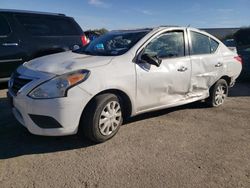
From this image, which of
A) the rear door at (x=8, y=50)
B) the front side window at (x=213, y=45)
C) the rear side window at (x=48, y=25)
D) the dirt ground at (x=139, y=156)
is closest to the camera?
the dirt ground at (x=139, y=156)

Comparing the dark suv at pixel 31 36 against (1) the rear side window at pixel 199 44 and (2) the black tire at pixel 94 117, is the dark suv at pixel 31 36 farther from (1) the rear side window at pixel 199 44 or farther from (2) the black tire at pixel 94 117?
(2) the black tire at pixel 94 117

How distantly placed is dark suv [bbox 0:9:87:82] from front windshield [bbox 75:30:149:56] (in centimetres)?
240

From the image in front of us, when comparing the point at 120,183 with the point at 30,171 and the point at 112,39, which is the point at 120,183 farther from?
the point at 112,39

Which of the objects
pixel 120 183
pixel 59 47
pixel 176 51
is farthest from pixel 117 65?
pixel 59 47

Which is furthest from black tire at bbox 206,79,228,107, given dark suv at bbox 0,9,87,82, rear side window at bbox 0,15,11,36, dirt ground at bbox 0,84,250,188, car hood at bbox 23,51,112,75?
rear side window at bbox 0,15,11,36

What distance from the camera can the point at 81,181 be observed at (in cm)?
326

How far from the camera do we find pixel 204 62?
18.7 ft

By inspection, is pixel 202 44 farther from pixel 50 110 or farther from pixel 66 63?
pixel 50 110

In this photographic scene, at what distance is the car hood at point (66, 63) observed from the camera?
13.4 ft

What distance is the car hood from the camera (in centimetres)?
407

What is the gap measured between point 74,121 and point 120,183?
3.49 ft

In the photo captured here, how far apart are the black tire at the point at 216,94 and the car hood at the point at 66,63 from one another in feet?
8.38

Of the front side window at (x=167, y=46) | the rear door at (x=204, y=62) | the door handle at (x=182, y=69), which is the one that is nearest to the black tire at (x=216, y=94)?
the rear door at (x=204, y=62)

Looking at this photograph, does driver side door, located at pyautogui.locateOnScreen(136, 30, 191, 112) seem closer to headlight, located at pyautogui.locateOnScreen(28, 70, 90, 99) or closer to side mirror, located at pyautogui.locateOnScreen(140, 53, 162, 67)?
side mirror, located at pyautogui.locateOnScreen(140, 53, 162, 67)
